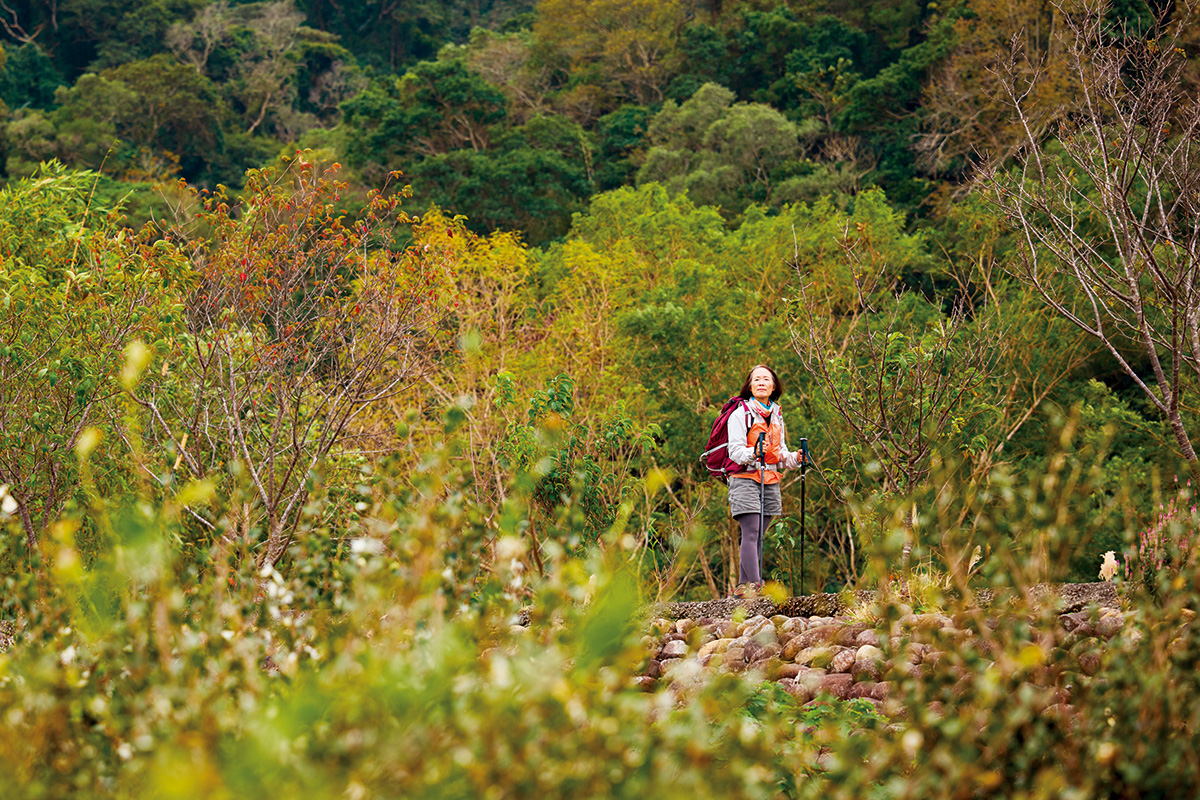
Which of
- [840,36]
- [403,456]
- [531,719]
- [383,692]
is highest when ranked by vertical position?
[840,36]

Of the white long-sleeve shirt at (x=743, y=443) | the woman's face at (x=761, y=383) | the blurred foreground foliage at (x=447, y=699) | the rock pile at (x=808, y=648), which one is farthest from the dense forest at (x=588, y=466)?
the woman's face at (x=761, y=383)

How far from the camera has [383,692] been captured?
1674mm

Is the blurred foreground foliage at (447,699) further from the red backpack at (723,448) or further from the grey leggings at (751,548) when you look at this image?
the red backpack at (723,448)

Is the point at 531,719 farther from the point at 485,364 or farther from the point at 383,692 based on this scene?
the point at 485,364

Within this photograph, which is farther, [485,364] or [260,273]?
[485,364]

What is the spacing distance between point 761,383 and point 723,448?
48cm

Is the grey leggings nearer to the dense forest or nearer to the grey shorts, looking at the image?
the grey shorts

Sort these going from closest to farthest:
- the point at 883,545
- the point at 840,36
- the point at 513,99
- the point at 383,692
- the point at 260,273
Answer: the point at 383,692 < the point at 883,545 < the point at 260,273 < the point at 840,36 < the point at 513,99

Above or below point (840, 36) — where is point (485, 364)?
below

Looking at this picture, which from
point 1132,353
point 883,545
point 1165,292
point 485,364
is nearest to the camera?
point 883,545

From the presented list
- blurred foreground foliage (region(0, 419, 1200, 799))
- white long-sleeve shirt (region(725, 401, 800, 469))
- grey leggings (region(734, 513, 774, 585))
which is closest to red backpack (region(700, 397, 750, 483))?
white long-sleeve shirt (region(725, 401, 800, 469))

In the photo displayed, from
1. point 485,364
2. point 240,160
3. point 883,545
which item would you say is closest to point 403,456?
point 485,364

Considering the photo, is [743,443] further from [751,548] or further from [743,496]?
[751,548]

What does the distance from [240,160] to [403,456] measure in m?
30.6
